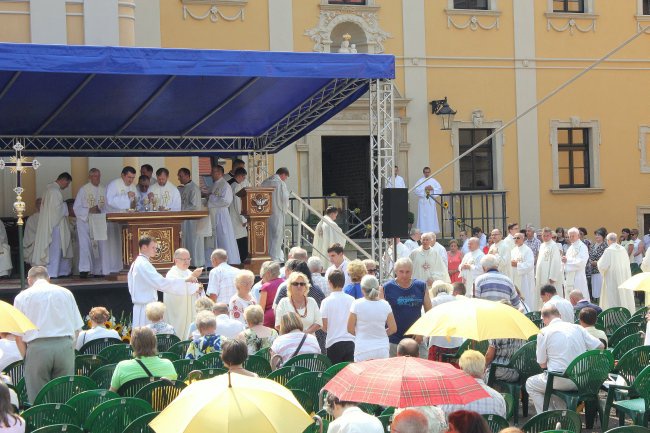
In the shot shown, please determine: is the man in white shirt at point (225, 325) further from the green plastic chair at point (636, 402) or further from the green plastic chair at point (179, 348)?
Result: the green plastic chair at point (636, 402)

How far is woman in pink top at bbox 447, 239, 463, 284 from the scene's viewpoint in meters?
21.5

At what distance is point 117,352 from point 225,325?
100 cm

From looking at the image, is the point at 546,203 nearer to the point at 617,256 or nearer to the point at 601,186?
the point at 601,186

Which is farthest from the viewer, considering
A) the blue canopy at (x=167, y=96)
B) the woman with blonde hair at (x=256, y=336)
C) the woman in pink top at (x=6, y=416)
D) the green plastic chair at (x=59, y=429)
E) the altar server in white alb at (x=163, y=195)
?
the altar server in white alb at (x=163, y=195)

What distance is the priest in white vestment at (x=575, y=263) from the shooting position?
813 inches

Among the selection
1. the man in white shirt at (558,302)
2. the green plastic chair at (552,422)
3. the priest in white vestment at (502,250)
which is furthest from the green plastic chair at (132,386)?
the priest in white vestment at (502,250)

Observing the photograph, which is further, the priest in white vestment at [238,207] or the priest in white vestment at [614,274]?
the priest in white vestment at [614,274]

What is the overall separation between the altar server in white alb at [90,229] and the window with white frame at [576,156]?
509 inches

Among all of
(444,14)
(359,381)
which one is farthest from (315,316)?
(444,14)

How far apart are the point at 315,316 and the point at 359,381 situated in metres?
4.15

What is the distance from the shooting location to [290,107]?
1864cm

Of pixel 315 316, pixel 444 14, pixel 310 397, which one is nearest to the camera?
pixel 310 397

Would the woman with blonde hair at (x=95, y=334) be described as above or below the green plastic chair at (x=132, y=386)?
above

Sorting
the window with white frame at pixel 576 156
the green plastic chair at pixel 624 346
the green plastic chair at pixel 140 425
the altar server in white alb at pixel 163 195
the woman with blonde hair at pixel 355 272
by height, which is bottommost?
the green plastic chair at pixel 624 346
